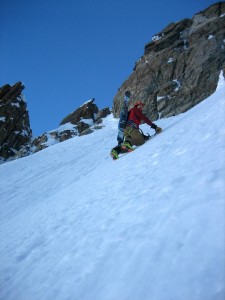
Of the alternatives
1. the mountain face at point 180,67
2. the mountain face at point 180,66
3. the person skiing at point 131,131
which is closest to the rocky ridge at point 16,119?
the mountain face at point 180,66

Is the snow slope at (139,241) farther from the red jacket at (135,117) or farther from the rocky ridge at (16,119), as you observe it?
the rocky ridge at (16,119)

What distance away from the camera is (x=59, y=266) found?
3430 millimetres

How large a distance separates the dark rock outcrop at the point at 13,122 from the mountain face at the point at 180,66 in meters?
43.7

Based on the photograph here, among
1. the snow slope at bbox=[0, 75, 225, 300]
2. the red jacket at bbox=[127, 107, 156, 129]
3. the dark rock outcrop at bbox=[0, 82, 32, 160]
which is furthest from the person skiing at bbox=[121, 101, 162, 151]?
the dark rock outcrop at bbox=[0, 82, 32, 160]

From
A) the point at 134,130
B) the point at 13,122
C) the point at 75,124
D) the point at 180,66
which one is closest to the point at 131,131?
the point at 134,130

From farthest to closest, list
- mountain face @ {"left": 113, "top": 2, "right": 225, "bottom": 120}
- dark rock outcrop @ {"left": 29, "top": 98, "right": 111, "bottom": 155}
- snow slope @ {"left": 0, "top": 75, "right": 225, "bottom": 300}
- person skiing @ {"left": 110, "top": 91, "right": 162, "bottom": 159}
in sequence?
dark rock outcrop @ {"left": 29, "top": 98, "right": 111, "bottom": 155} → mountain face @ {"left": 113, "top": 2, "right": 225, "bottom": 120} → person skiing @ {"left": 110, "top": 91, "right": 162, "bottom": 159} → snow slope @ {"left": 0, "top": 75, "right": 225, "bottom": 300}

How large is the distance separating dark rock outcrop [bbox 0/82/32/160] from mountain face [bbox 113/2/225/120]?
144ft

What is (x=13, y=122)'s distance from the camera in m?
72.8

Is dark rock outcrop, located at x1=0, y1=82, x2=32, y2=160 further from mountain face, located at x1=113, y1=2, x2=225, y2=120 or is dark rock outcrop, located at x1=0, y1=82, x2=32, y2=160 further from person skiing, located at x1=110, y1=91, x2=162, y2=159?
person skiing, located at x1=110, y1=91, x2=162, y2=159

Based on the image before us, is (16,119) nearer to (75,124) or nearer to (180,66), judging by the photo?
(75,124)

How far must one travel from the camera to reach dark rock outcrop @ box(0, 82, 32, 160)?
7081cm

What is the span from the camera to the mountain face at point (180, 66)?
24.3 metres

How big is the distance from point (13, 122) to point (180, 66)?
56559 mm

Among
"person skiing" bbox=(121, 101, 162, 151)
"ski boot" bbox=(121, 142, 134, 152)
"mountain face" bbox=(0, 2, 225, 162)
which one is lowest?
"ski boot" bbox=(121, 142, 134, 152)
